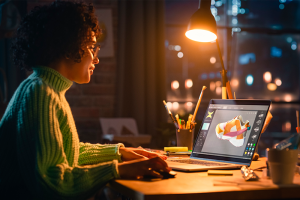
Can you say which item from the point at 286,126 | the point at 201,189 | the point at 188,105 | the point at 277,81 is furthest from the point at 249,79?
the point at 201,189

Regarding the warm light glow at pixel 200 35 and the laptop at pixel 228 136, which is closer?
the laptop at pixel 228 136

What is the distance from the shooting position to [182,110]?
318 cm

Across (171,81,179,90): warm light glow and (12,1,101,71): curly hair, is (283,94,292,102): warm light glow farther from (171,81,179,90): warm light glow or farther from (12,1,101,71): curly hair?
(12,1,101,71): curly hair

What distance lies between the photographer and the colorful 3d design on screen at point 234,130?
42.6 inches

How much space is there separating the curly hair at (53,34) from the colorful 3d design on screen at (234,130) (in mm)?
572

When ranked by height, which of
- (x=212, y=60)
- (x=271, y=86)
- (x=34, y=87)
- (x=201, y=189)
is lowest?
(x=201, y=189)

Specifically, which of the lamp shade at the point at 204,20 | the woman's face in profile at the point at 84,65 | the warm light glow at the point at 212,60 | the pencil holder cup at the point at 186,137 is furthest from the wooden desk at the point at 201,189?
the warm light glow at the point at 212,60

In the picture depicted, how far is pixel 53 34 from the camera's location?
971 mm

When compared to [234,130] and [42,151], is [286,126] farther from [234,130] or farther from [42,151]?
[42,151]

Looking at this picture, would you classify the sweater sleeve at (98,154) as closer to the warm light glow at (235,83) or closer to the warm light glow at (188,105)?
the warm light glow at (188,105)

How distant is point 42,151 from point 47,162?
0.03m

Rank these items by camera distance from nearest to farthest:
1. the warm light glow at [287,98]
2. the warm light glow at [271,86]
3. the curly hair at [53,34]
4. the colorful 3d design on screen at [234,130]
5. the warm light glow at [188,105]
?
the curly hair at [53,34] < the colorful 3d design on screen at [234,130] < the warm light glow at [188,105] < the warm light glow at [287,98] < the warm light glow at [271,86]

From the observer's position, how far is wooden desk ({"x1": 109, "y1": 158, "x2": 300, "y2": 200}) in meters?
0.66

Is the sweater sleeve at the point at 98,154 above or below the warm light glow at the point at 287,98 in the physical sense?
below
